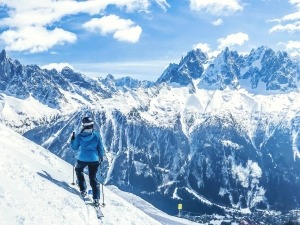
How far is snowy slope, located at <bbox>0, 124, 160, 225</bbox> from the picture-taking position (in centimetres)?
1741

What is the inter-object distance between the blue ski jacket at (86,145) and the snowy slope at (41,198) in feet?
6.67

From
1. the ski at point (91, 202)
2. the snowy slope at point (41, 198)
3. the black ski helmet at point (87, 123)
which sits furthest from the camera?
the black ski helmet at point (87, 123)

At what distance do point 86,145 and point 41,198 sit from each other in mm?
3458

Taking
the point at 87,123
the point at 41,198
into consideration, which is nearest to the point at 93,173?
the point at 87,123

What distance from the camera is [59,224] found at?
1806 centimetres

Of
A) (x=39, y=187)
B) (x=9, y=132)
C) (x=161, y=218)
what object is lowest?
(x=161, y=218)

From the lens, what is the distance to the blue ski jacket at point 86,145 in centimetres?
2152

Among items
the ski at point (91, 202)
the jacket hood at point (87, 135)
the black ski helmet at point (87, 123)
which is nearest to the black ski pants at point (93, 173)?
the ski at point (91, 202)

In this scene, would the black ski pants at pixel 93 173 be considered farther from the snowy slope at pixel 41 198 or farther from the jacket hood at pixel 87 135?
the jacket hood at pixel 87 135

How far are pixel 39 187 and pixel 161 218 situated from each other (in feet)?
115

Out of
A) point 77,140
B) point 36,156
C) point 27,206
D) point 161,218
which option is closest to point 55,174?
point 36,156

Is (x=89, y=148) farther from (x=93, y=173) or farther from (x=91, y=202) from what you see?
(x=91, y=202)

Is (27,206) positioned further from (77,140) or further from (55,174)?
(55,174)

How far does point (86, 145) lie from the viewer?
21.6m
